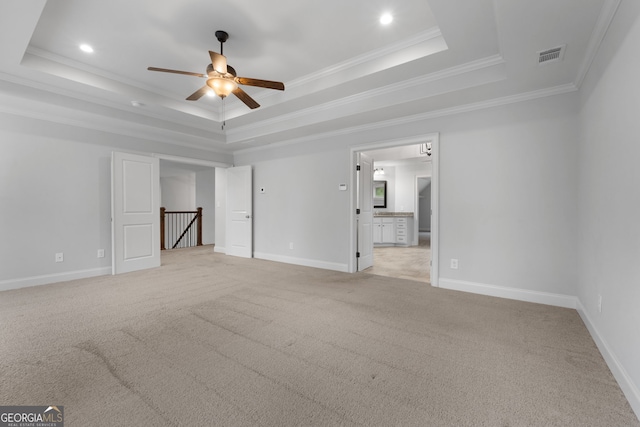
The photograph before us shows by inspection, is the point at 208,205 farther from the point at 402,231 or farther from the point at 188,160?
the point at 402,231

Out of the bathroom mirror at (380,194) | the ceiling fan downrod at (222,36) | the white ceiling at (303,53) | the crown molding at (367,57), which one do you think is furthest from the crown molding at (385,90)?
the bathroom mirror at (380,194)

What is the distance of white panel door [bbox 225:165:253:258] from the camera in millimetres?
6113

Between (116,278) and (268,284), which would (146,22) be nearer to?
(268,284)

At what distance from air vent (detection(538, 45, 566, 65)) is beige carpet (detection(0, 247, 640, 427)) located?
8.14ft

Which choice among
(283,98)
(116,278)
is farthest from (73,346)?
(283,98)

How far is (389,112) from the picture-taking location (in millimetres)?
3895

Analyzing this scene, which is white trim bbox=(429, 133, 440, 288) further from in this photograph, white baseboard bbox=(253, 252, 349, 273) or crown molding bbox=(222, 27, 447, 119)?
white baseboard bbox=(253, 252, 349, 273)

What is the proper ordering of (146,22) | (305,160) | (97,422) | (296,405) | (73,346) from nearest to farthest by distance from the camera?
(97,422) → (296,405) → (73,346) → (146,22) → (305,160)

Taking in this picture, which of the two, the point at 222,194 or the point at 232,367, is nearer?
the point at 232,367

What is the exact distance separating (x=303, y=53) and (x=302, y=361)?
3.16 metres

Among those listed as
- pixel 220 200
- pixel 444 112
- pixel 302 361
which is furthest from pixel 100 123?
pixel 444 112

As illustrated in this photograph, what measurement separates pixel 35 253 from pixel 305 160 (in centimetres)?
432

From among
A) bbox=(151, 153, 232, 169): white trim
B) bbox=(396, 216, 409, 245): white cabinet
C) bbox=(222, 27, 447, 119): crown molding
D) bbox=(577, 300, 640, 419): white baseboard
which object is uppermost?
bbox=(222, 27, 447, 119): crown molding

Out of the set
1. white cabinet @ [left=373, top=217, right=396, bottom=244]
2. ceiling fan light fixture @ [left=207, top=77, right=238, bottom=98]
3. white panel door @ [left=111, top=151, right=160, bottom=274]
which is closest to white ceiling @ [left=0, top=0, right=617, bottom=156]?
ceiling fan light fixture @ [left=207, top=77, right=238, bottom=98]
